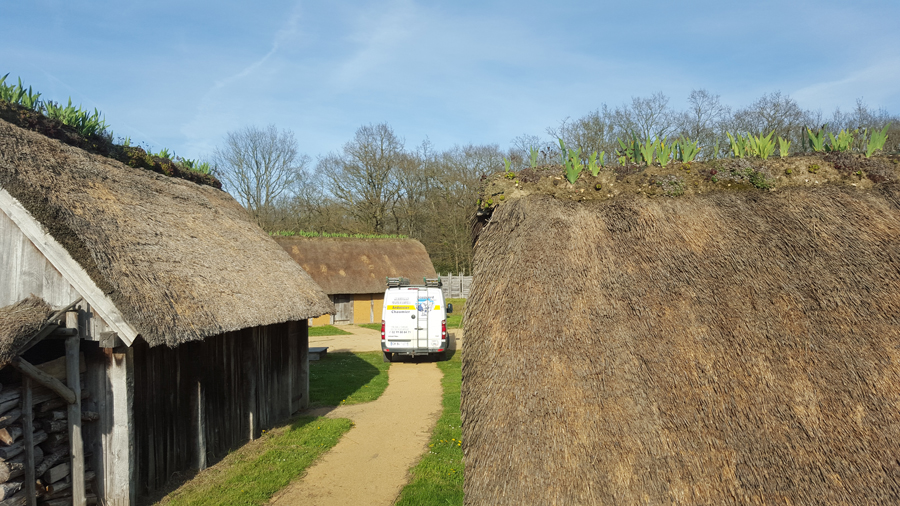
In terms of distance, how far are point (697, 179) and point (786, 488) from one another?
131 inches

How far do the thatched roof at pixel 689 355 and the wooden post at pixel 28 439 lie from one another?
465cm

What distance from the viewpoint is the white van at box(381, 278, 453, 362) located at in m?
15.6

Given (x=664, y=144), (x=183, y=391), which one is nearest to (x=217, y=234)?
(x=183, y=391)

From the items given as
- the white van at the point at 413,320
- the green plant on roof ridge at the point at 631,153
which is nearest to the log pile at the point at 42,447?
the green plant on roof ridge at the point at 631,153

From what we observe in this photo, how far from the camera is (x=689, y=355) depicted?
387cm

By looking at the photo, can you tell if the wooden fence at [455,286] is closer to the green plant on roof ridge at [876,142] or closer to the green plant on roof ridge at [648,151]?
the green plant on roof ridge at [648,151]

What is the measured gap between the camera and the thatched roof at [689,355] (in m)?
3.35

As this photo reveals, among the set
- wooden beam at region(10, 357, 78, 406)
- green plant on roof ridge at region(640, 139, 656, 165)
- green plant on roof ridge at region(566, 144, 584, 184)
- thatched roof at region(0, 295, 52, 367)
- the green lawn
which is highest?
green plant on roof ridge at region(640, 139, 656, 165)

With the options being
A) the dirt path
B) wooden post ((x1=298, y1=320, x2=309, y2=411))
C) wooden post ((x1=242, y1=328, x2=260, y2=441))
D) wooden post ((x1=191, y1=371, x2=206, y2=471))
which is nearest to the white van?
the dirt path

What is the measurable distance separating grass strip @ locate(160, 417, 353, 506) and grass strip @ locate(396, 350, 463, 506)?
6.05 feet

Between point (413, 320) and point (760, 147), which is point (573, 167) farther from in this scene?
point (413, 320)

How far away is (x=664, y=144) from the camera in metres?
5.72

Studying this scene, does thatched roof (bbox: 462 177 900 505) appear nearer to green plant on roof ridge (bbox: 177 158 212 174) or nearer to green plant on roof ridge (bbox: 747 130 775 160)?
green plant on roof ridge (bbox: 747 130 775 160)

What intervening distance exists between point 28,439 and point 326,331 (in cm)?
1899
